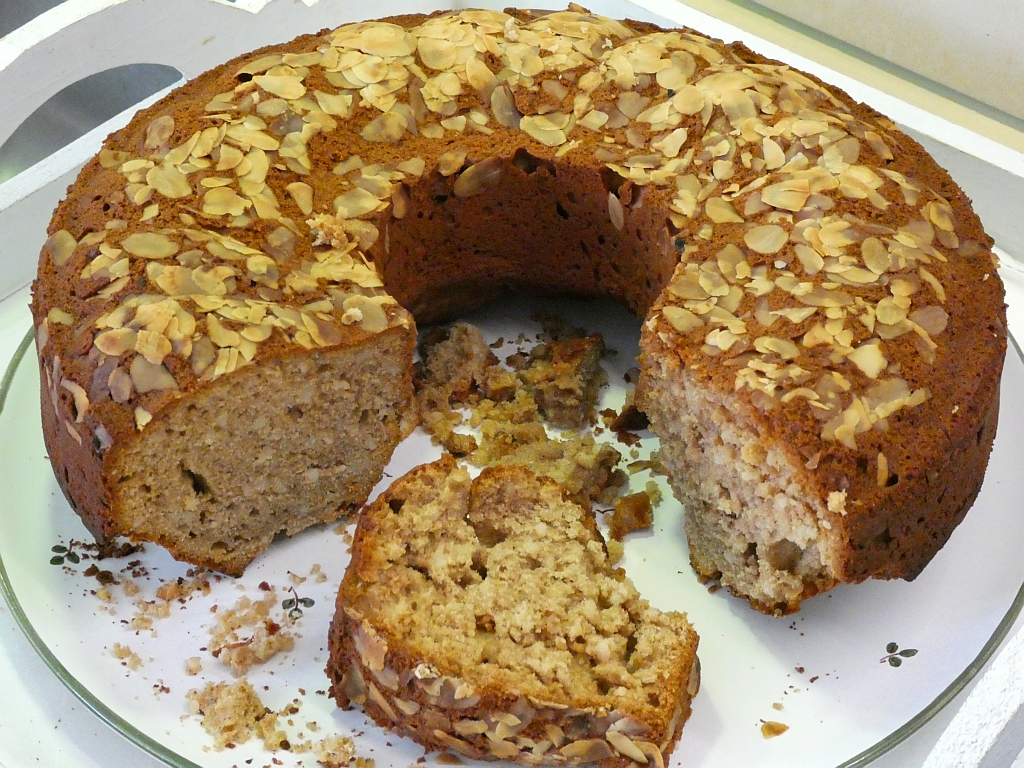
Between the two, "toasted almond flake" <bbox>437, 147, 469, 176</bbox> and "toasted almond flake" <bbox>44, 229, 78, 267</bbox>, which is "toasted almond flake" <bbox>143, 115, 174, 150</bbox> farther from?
"toasted almond flake" <bbox>437, 147, 469, 176</bbox>

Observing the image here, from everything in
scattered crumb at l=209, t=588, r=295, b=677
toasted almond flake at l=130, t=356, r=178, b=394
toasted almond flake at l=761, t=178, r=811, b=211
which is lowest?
scattered crumb at l=209, t=588, r=295, b=677

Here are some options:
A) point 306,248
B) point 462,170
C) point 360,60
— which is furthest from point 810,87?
point 306,248

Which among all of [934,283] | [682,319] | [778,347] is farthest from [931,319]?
[682,319]

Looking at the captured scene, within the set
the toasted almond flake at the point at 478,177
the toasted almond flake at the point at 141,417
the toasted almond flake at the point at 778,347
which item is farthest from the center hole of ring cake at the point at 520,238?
the toasted almond flake at the point at 141,417

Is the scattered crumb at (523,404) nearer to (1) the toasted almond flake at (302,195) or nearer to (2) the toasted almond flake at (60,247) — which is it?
(1) the toasted almond flake at (302,195)

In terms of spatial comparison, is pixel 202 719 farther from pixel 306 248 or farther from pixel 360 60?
pixel 360 60

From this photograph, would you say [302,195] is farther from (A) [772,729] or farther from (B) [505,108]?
(A) [772,729]

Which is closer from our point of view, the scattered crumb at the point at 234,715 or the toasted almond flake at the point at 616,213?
the scattered crumb at the point at 234,715

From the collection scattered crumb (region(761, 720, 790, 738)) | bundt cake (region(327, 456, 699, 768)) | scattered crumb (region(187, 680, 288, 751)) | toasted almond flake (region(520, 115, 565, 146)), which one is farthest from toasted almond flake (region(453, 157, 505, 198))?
scattered crumb (region(761, 720, 790, 738))
